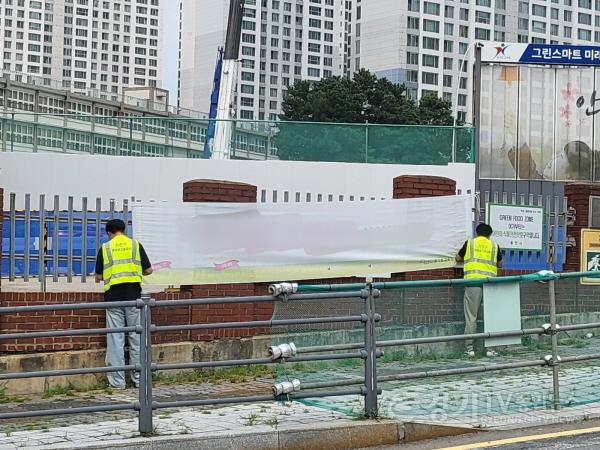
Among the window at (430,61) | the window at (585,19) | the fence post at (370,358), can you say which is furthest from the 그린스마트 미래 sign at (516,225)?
the window at (585,19)

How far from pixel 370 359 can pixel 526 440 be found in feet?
4.60

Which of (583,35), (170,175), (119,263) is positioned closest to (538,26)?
(583,35)

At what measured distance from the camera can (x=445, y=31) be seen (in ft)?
431

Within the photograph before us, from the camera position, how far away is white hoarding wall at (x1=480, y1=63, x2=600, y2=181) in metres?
23.9

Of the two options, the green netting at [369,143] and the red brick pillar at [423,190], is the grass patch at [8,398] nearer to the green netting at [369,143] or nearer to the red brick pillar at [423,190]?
the red brick pillar at [423,190]

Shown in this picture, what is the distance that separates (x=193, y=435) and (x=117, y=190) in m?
17.4

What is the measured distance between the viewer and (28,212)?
11742 millimetres

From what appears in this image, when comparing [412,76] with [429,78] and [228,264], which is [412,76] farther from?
[228,264]

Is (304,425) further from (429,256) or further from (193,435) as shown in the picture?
(429,256)

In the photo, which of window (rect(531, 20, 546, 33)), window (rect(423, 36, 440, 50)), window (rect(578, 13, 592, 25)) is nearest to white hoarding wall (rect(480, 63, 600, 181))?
window (rect(423, 36, 440, 50))

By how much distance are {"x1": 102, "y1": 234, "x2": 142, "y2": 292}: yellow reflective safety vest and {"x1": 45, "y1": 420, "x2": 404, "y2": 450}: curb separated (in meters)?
3.62

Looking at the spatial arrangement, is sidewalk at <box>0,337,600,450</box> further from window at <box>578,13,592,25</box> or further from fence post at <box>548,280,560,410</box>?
window at <box>578,13,592,25</box>

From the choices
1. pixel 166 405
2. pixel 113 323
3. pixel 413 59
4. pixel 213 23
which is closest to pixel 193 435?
pixel 166 405

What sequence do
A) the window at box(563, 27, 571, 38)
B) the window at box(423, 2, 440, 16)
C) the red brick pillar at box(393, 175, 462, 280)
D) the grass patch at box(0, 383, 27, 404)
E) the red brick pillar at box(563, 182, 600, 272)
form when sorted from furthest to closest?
the window at box(563, 27, 571, 38)
the window at box(423, 2, 440, 16)
the red brick pillar at box(563, 182, 600, 272)
the red brick pillar at box(393, 175, 462, 280)
the grass patch at box(0, 383, 27, 404)
